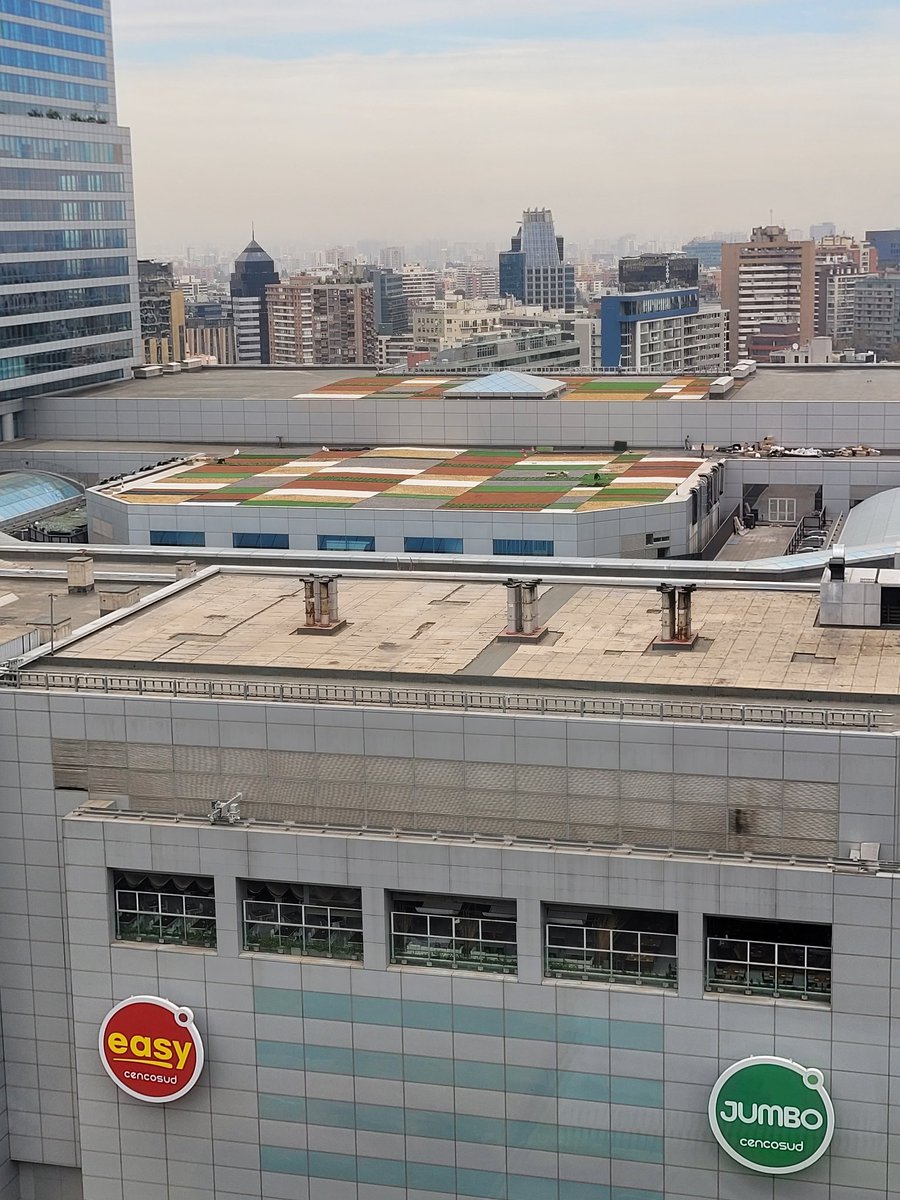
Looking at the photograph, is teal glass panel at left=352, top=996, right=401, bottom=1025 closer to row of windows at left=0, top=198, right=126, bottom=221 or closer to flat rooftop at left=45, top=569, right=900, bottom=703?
flat rooftop at left=45, top=569, right=900, bottom=703

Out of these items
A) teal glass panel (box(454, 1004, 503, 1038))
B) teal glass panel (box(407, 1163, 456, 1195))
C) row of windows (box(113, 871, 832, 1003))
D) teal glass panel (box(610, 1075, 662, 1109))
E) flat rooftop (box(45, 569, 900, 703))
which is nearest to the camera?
row of windows (box(113, 871, 832, 1003))

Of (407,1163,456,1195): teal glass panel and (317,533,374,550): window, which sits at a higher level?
(317,533,374,550): window

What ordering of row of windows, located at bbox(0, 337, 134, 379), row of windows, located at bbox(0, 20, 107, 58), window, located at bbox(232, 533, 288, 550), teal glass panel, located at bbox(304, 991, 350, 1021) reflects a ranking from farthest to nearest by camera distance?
row of windows, located at bbox(0, 337, 134, 379) < row of windows, located at bbox(0, 20, 107, 58) < window, located at bbox(232, 533, 288, 550) < teal glass panel, located at bbox(304, 991, 350, 1021)

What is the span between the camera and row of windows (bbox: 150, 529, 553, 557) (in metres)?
74.9

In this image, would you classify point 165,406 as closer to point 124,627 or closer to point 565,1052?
point 124,627

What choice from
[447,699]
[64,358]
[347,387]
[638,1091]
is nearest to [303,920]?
[447,699]

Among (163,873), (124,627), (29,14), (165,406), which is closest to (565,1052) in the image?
(163,873)

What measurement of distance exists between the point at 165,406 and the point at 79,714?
219 ft

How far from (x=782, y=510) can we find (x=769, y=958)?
57115 millimetres

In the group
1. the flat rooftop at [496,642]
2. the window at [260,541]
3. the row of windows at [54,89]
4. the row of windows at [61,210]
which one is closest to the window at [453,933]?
the flat rooftop at [496,642]

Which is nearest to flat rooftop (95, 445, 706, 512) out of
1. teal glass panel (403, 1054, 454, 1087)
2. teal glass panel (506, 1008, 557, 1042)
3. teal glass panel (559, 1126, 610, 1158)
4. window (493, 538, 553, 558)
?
window (493, 538, 553, 558)

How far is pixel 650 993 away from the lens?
3566 cm

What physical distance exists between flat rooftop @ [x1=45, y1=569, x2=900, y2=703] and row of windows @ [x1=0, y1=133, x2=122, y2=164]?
58.6 meters

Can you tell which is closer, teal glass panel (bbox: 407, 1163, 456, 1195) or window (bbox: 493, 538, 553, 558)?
teal glass panel (bbox: 407, 1163, 456, 1195)
